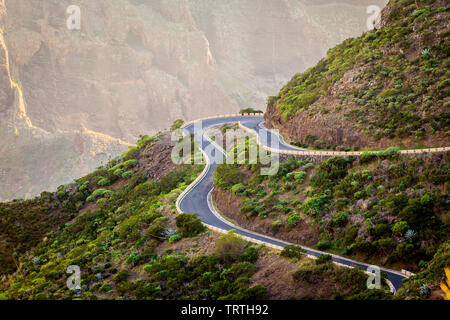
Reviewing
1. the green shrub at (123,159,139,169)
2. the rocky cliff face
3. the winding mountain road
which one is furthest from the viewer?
the rocky cliff face

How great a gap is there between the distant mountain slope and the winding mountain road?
8.72 feet

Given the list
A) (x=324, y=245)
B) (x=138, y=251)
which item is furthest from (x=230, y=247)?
(x=138, y=251)

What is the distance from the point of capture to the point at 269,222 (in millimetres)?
36500

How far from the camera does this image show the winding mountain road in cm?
3077

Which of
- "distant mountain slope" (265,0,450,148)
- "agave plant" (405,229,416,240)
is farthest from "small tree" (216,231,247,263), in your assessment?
"distant mountain slope" (265,0,450,148)

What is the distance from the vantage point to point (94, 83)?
6171 inches

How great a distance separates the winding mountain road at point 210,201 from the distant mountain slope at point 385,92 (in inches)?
105

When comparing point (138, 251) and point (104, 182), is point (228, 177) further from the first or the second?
point (104, 182)

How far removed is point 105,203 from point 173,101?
11457 centimetres

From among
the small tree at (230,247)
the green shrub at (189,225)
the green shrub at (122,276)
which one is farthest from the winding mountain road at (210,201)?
the green shrub at (122,276)

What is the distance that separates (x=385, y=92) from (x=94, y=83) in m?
128

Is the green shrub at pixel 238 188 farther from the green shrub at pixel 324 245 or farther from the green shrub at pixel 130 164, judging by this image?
the green shrub at pixel 130 164

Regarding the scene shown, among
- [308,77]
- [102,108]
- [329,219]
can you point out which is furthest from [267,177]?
[102,108]

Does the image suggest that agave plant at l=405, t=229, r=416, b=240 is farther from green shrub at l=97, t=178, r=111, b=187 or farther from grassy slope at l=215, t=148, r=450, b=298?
green shrub at l=97, t=178, r=111, b=187
